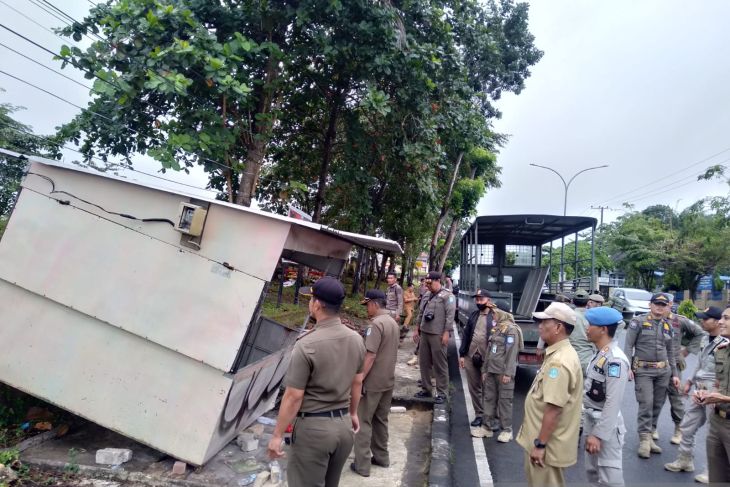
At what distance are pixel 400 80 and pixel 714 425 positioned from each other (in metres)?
7.41

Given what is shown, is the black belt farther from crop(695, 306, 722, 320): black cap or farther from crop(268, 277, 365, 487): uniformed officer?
crop(695, 306, 722, 320): black cap

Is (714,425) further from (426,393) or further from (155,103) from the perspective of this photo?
(155,103)

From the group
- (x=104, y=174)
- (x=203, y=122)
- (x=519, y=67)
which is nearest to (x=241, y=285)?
(x=104, y=174)

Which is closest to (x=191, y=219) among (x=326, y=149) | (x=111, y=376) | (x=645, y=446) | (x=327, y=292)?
(x=111, y=376)

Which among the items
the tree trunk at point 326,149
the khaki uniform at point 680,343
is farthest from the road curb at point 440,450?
the tree trunk at point 326,149

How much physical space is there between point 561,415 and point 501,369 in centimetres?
252

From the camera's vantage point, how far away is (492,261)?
39.0 feet

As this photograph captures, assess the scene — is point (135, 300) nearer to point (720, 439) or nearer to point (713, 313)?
point (720, 439)

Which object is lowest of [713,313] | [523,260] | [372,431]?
[372,431]

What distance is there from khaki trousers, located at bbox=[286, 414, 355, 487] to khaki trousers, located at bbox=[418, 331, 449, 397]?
4.07m

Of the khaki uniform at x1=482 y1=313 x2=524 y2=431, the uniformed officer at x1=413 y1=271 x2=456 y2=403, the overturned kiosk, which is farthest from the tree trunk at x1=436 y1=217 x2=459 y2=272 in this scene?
the overturned kiosk

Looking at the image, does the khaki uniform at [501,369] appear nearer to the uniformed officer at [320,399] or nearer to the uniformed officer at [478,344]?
the uniformed officer at [478,344]

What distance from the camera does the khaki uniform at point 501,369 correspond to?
18.1ft

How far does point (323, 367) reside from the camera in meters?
2.82
